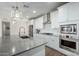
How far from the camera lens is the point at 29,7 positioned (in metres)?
1.81

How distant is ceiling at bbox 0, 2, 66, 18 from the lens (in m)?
1.56

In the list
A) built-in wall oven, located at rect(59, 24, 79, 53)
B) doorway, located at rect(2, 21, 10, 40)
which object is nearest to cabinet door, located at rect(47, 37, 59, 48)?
built-in wall oven, located at rect(59, 24, 79, 53)

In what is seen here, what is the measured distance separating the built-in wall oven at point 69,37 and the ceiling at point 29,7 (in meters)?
0.58

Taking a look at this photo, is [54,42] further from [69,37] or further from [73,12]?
[73,12]

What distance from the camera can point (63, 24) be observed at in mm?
2283

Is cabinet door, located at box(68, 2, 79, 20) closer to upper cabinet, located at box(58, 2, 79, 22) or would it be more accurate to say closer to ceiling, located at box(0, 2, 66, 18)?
upper cabinet, located at box(58, 2, 79, 22)

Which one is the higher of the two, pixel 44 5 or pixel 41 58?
pixel 44 5

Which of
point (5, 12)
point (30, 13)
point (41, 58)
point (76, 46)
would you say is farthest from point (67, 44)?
point (5, 12)

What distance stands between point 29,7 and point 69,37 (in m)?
1.12

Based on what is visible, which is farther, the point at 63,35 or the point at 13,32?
the point at 63,35

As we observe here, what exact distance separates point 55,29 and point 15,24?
1138 millimetres

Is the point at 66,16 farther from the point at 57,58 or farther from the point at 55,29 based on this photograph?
the point at 57,58

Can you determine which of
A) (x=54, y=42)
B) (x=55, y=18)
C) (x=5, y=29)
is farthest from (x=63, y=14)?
(x=5, y=29)

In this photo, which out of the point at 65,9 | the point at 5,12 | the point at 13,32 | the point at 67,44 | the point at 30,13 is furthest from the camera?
the point at 65,9
